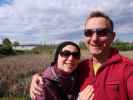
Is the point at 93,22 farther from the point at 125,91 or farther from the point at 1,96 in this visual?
the point at 1,96

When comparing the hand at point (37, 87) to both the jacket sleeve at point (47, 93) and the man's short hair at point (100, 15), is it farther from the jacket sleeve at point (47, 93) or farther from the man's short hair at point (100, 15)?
the man's short hair at point (100, 15)

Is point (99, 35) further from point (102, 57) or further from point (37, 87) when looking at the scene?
point (37, 87)

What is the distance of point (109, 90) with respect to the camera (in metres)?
3.66

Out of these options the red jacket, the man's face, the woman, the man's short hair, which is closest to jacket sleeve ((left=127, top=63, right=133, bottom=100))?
the red jacket

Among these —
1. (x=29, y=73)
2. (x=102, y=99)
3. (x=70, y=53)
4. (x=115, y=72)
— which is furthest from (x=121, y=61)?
(x=29, y=73)

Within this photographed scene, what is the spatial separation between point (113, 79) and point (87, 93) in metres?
0.31

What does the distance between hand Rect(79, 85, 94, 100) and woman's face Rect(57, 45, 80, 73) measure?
0.48 metres

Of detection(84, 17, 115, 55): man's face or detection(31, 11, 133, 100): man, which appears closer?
detection(31, 11, 133, 100): man

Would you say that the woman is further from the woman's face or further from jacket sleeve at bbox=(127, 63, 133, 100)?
jacket sleeve at bbox=(127, 63, 133, 100)

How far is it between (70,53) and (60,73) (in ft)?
0.79

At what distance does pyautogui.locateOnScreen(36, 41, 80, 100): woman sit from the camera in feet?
13.9

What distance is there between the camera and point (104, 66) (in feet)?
12.6

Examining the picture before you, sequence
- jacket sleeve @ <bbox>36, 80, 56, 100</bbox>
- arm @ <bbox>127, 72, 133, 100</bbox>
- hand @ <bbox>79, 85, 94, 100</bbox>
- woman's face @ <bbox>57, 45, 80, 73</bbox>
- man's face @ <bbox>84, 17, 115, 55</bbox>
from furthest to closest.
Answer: woman's face @ <bbox>57, 45, 80, 73</bbox>
jacket sleeve @ <bbox>36, 80, 56, 100</bbox>
man's face @ <bbox>84, 17, 115, 55</bbox>
hand @ <bbox>79, 85, 94, 100</bbox>
arm @ <bbox>127, 72, 133, 100</bbox>

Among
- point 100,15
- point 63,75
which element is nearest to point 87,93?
point 63,75
